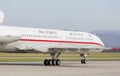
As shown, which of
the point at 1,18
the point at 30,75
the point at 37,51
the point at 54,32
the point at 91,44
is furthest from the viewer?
the point at 91,44

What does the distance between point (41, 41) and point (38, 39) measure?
1.59ft

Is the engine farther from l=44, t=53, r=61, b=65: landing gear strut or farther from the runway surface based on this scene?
l=44, t=53, r=61, b=65: landing gear strut

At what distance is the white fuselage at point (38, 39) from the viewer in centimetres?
3675

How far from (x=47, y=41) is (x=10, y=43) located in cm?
514

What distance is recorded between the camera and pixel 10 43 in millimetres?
37438

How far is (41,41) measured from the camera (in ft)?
133

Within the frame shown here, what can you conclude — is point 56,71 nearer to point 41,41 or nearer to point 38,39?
point 38,39

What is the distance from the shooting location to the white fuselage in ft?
121

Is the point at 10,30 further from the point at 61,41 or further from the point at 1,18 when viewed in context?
the point at 61,41

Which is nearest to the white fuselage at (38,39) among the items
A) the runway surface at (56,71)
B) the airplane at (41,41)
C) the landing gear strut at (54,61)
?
the airplane at (41,41)

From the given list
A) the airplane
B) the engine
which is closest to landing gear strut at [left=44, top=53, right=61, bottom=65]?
the airplane

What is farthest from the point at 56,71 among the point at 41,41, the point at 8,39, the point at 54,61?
the point at 41,41

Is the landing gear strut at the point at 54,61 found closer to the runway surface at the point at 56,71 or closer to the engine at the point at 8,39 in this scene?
the runway surface at the point at 56,71

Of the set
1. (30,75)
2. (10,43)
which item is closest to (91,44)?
(10,43)
